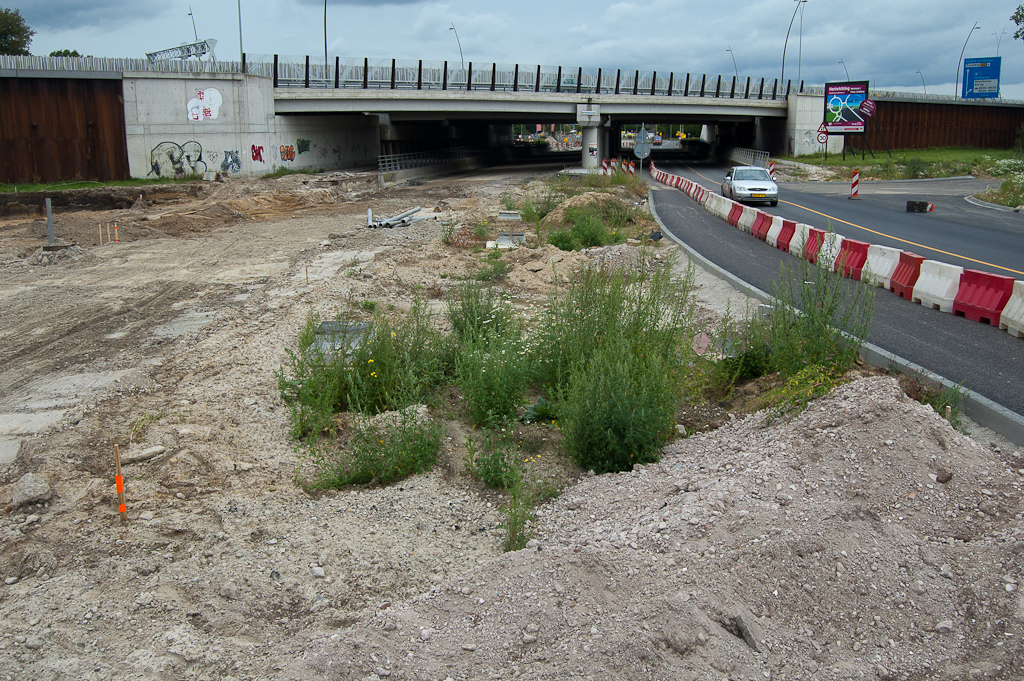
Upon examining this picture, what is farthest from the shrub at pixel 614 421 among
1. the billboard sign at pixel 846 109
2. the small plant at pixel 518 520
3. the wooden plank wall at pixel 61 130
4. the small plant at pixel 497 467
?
the billboard sign at pixel 846 109

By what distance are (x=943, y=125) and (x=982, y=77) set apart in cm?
2486

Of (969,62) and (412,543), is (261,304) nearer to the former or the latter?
(412,543)

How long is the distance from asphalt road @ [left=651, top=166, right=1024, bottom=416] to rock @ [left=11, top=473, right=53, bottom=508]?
8.39 meters

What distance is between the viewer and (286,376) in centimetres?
966

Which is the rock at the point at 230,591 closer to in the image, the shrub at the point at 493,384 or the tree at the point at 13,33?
the shrub at the point at 493,384

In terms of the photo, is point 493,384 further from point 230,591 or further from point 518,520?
point 230,591

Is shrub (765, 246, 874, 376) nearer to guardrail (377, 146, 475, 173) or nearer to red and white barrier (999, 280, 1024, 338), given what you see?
red and white barrier (999, 280, 1024, 338)

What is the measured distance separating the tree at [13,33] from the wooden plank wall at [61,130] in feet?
141

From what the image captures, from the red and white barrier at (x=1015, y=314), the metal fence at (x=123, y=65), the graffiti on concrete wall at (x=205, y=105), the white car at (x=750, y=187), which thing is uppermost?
the metal fence at (x=123, y=65)

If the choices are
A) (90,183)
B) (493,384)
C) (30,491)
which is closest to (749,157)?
(90,183)

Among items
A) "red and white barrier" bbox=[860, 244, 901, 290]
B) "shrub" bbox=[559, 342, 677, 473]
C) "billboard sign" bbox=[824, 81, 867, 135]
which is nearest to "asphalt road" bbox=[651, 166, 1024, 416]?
"red and white barrier" bbox=[860, 244, 901, 290]

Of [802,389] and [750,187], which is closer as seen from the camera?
[802,389]

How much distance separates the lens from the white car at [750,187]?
31125mm

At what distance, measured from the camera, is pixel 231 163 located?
130ft
